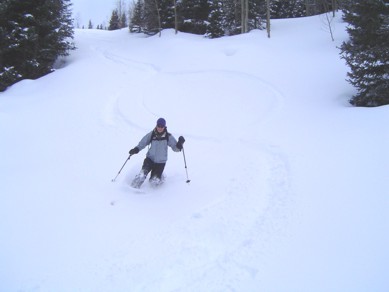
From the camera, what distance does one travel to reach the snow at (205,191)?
5465mm

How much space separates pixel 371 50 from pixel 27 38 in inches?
728

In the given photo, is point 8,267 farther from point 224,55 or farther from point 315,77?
point 224,55

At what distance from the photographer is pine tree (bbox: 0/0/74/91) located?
61.9ft

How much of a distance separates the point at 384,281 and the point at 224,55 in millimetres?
18542

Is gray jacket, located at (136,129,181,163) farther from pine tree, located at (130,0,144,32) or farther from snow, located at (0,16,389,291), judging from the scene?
pine tree, located at (130,0,144,32)

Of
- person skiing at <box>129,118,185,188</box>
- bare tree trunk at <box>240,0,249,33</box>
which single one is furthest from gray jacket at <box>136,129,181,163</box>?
bare tree trunk at <box>240,0,249,33</box>

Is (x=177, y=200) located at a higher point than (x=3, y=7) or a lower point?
lower

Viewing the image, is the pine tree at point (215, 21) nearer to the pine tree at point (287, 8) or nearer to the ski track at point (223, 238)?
the pine tree at point (287, 8)

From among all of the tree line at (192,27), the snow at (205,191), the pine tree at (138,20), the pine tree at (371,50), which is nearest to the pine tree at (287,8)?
the tree line at (192,27)

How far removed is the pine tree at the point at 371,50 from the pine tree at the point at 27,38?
57.9 feet

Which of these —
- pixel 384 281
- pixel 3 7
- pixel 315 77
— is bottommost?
pixel 384 281

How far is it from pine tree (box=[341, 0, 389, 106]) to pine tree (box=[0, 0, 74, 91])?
57.9 ft

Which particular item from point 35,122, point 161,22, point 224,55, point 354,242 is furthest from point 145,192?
point 161,22

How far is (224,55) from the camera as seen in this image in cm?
2145
